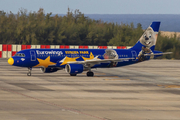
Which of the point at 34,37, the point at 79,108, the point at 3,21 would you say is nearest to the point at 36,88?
the point at 79,108

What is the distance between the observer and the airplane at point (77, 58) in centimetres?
4141

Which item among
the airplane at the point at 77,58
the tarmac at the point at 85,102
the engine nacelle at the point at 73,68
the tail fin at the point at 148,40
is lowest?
the tarmac at the point at 85,102

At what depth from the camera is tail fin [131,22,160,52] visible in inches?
1924

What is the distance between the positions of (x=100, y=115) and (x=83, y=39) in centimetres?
8370

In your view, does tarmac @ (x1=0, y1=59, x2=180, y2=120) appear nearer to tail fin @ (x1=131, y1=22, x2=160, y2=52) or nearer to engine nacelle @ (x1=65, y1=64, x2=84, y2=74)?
engine nacelle @ (x1=65, y1=64, x2=84, y2=74)

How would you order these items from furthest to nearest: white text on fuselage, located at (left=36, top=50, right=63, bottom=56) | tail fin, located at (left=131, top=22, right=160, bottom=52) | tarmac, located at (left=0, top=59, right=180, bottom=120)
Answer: tail fin, located at (left=131, top=22, right=160, bottom=52) → white text on fuselage, located at (left=36, top=50, right=63, bottom=56) → tarmac, located at (left=0, top=59, right=180, bottom=120)

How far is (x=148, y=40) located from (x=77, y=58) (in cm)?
1142

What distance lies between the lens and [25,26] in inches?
3750

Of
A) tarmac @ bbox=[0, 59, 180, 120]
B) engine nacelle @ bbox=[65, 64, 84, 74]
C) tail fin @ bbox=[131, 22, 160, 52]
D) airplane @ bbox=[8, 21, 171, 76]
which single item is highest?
tail fin @ bbox=[131, 22, 160, 52]

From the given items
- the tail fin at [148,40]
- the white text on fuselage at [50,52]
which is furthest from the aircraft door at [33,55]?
the tail fin at [148,40]

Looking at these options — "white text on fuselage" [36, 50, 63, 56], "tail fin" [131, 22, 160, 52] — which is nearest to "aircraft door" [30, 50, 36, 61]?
"white text on fuselage" [36, 50, 63, 56]

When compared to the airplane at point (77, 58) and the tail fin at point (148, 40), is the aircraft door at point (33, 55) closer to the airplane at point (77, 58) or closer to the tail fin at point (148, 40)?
the airplane at point (77, 58)

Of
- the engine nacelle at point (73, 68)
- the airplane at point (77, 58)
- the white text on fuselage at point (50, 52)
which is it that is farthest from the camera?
the white text on fuselage at point (50, 52)

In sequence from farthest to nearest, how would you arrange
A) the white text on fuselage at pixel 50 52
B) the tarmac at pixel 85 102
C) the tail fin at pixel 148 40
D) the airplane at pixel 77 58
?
the tail fin at pixel 148 40 < the white text on fuselage at pixel 50 52 < the airplane at pixel 77 58 < the tarmac at pixel 85 102
